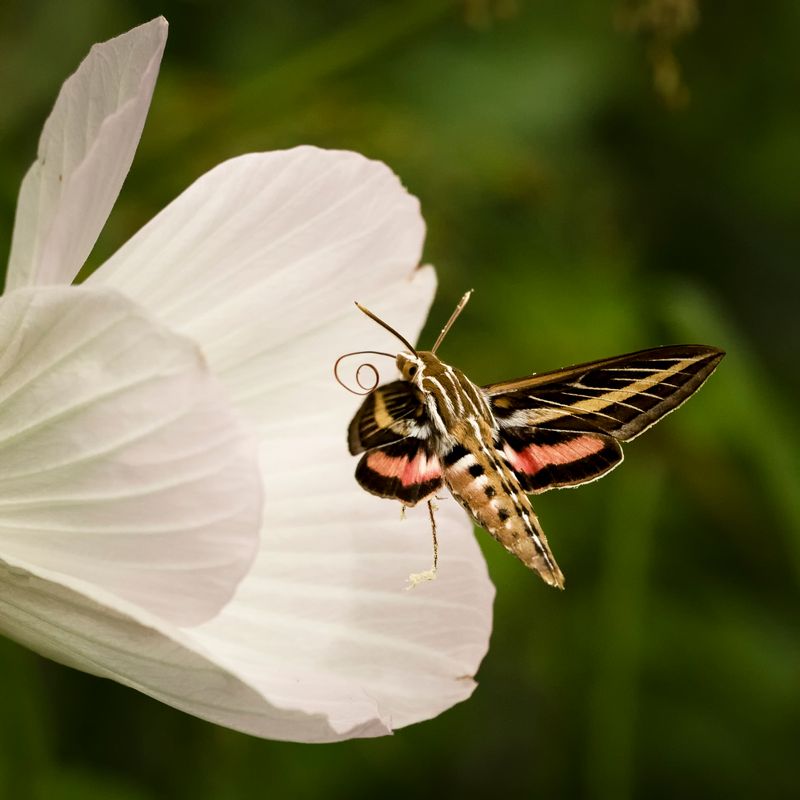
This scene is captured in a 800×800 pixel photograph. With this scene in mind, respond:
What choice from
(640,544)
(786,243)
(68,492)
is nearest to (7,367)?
(68,492)

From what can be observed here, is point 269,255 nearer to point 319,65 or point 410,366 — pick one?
point 410,366

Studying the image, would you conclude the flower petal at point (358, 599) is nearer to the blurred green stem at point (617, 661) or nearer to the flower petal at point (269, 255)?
the flower petal at point (269, 255)

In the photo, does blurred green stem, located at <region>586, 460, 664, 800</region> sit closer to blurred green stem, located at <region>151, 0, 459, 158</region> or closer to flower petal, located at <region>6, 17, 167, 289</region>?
blurred green stem, located at <region>151, 0, 459, 158</region>

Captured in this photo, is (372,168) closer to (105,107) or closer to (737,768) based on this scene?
(105,107)

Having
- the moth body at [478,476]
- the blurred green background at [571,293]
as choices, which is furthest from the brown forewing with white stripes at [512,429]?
the blurred green background at [571,293]

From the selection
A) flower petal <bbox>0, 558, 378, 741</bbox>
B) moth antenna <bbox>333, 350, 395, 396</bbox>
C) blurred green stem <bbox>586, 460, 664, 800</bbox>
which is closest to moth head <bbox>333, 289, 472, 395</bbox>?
moth antenna <bbox>333, 350, 395, 396</bbox>

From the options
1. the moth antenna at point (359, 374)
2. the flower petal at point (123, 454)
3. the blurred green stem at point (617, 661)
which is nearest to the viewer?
the flower petal at point (123, 454)
